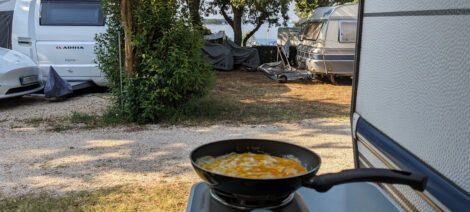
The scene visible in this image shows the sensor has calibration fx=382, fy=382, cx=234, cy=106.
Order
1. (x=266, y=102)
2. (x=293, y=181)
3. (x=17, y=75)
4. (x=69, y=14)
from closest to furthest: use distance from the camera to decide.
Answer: (x=293, y=181) < (x=17, y=75) < (x=69, y=14) < (x=266, y=102)

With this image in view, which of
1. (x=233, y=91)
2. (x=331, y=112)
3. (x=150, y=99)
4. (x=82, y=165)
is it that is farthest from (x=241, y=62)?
(x=82, y=165)

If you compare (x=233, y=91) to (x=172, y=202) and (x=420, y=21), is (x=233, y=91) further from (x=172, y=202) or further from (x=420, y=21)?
(x=420, y=21)

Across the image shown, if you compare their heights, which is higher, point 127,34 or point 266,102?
point 127,34

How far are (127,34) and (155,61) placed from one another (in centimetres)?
65

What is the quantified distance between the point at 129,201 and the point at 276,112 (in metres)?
4.89

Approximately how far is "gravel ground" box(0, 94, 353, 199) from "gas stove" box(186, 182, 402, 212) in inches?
118

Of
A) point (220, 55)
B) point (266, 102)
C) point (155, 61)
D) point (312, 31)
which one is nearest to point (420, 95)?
point (155, 61)

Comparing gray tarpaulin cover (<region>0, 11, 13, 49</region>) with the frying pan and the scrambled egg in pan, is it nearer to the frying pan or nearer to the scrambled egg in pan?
the scrambled egg in pan

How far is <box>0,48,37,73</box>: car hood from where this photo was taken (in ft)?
26.0

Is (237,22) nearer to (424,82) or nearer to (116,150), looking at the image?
(116,150)

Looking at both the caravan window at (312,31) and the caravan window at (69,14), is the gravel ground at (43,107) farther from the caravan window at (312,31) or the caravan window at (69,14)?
the caravan window at (312,31)

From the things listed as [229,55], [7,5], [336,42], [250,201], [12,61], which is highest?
[7,5]

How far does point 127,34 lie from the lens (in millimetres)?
6461

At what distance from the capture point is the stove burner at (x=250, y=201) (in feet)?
3.86
